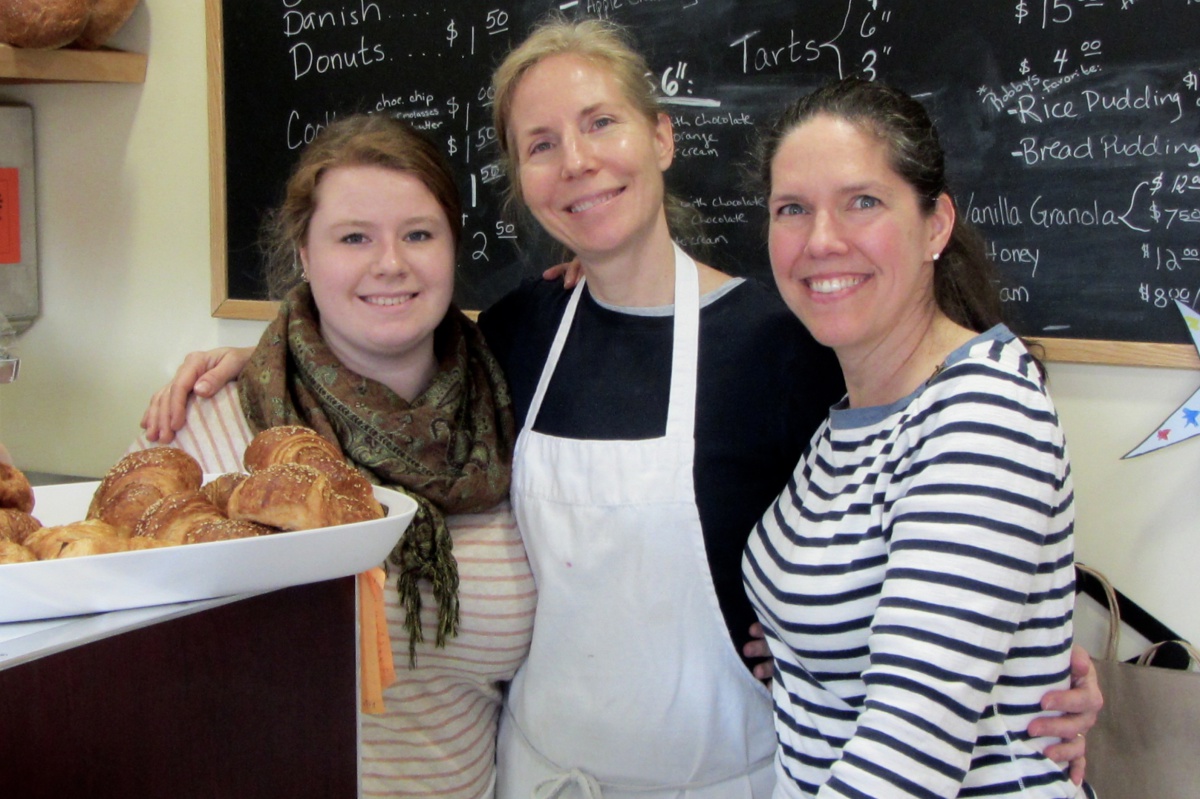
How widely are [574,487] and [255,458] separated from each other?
1.63 ft

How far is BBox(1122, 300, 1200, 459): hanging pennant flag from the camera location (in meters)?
1.35

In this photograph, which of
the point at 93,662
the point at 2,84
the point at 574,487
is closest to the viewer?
the point at 93,662

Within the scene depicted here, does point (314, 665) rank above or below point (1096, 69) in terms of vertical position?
below

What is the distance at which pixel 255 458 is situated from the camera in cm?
85

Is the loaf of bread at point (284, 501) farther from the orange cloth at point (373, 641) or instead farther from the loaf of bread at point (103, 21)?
the loaf of bread at point (103, 21)

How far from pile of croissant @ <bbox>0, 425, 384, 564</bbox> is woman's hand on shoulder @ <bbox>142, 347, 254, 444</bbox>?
1.61 feet

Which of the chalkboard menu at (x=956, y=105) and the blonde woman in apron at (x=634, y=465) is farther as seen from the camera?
the chalkboard menu at (x=956, y=105)

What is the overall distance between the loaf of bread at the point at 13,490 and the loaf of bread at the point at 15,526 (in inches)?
1.0

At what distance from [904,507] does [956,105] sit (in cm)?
85

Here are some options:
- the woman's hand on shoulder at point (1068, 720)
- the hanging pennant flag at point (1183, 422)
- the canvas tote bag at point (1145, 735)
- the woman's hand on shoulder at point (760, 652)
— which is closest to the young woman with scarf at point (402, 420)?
the woman's hand on shoulder at point (760, 652)

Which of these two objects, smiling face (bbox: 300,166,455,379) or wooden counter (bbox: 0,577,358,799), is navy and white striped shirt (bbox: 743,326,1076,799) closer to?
wooden counter (bbox: 0,577,358,799)

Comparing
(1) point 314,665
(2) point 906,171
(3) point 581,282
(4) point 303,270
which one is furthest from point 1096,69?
(1) point 314,665

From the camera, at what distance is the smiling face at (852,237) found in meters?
0.97

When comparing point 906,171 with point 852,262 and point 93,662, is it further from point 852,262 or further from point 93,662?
point 93,662
